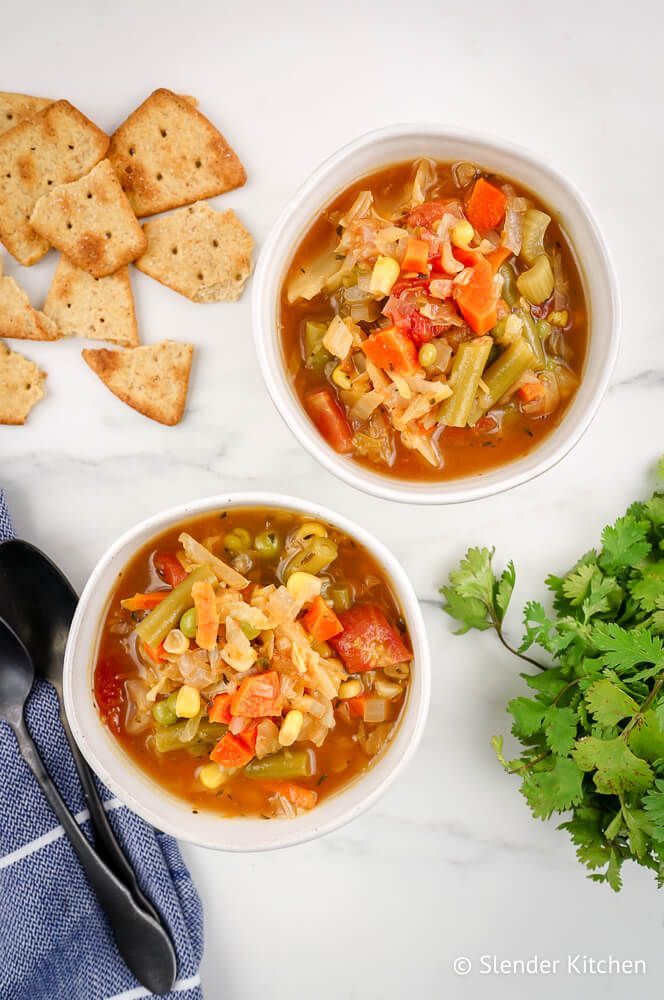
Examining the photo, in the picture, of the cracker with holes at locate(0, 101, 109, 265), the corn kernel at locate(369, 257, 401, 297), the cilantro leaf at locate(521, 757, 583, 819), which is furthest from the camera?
the cracker with holes at locate(0, 101, 109, 265)

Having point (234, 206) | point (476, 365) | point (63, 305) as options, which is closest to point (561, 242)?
point (476, 365)

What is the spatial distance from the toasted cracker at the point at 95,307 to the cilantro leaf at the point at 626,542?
5.46 ft

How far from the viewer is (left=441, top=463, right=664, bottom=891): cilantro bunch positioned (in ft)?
8.41

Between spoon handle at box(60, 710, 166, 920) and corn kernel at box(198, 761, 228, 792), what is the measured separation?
55 cm

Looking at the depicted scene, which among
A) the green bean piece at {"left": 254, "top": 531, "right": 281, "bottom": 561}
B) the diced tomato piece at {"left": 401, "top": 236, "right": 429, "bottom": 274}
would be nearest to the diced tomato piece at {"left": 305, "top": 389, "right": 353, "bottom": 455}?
the green bean piece at {"left": 254, "top": 531, "right": 281, "bottom": 561}

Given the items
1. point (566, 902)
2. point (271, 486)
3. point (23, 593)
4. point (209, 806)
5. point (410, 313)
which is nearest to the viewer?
point (410, 313)

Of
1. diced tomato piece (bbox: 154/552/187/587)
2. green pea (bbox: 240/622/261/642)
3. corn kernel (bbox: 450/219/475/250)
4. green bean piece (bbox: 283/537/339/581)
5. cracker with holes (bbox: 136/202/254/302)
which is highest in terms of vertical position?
corn kernel (bbox: 450/219/475/250)

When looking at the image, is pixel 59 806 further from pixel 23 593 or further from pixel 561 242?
pixel 561 242

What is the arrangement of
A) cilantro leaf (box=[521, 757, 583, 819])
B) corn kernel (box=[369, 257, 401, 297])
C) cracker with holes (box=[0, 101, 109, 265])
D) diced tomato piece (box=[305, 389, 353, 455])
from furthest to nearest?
cracker with holes (box=[0, 101, 109, 265])
cilantro leaf (box=[521, 757, 583, 819])
diced tomato piece (box=[305, 389, 353, 455])
corn kernel (box=[369, 257, 401, 297])

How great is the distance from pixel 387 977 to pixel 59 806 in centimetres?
134

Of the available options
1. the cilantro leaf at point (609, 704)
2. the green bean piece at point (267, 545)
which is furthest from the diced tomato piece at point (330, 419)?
the cilantro leaf at point (609, 704)

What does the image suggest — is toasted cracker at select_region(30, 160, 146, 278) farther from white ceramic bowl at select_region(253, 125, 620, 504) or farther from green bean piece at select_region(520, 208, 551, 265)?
green bean piece at select_region(520, 208, 551, 265)

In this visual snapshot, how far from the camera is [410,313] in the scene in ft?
7.66

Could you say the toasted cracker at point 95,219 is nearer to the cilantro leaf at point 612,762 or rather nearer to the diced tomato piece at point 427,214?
the diced tomato piece at point 427,214
